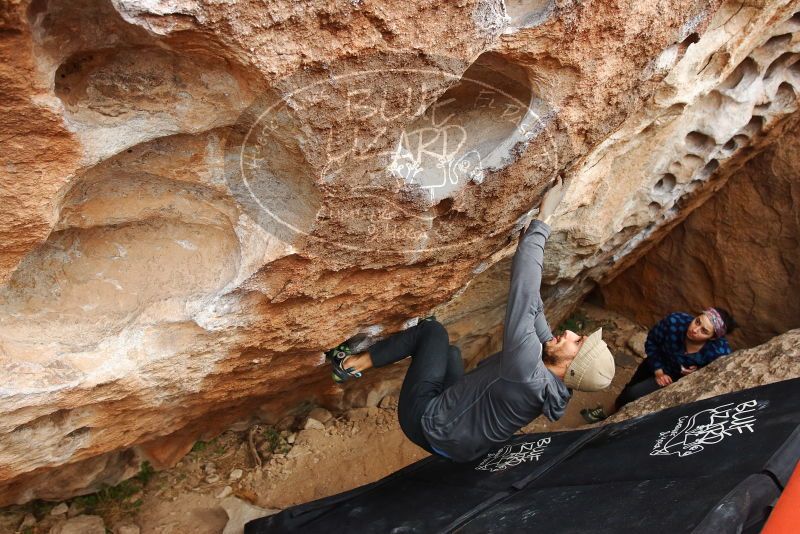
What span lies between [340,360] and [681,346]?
1.83 metres

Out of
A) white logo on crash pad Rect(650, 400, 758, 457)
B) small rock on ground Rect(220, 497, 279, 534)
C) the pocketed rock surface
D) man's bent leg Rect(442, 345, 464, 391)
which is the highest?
man's bent leg Rect(442, 345, 464, 391)

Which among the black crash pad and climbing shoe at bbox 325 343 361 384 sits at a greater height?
climbing shoe at bbox 325 343 361 384

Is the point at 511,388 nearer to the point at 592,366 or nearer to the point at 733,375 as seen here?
the point at 592,366

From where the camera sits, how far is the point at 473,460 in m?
2.48

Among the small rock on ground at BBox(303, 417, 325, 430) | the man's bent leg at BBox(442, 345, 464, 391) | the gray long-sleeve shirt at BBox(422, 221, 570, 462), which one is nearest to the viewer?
the gray long-sleeve shirt at BBox(422, 221, 570, 462)

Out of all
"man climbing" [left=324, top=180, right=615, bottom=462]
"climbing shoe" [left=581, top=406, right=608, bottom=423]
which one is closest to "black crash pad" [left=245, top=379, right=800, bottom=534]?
"man climbing" [left=324, top=180, right=615, bottom=462]

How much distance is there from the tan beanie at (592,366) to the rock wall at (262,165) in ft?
1.75

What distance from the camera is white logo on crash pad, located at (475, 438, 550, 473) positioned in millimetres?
2350

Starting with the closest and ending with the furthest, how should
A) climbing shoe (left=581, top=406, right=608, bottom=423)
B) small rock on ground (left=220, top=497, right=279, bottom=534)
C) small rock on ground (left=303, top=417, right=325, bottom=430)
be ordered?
small rock on ground (left=220, top=497, right=279, bottom=534)
small rock on ground (left=303, top=417, right=325, bottom=430)
climbing shoe (left=581, top=406, right=608, bottom=423)

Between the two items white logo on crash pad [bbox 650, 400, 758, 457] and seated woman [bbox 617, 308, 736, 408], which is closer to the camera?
white logo on crash pad [bbox 650, 400, 758, 457]

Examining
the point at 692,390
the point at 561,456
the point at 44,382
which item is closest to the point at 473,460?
the point at 561,456

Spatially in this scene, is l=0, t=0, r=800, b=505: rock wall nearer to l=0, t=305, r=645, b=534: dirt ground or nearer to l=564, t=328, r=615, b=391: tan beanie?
l=0, t=305, r=645, b=534: dirt ground

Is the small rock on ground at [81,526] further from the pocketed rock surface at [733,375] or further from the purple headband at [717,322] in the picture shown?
the purple headband at [717,322]

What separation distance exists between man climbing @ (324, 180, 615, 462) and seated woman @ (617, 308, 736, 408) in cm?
115
